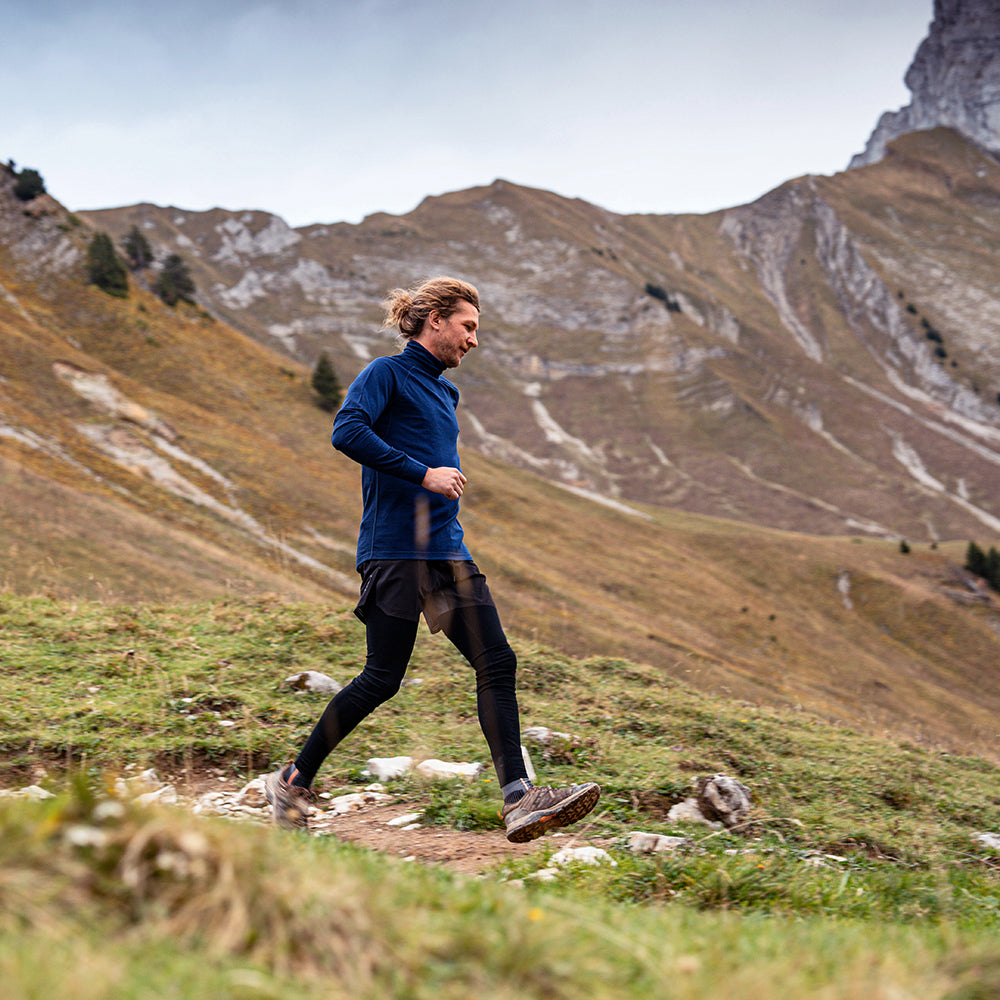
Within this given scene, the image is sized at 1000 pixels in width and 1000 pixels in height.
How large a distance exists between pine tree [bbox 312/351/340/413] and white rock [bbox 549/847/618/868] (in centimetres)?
6048

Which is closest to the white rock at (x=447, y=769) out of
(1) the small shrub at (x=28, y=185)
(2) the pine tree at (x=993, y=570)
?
(2) the pine tree at (x=993, y=570)

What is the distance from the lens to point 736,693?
2577cm

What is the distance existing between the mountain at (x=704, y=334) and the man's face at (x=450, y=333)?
100119 mm

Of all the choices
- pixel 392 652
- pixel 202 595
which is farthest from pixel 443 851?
pixel 202 595

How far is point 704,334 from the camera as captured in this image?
13850 cm

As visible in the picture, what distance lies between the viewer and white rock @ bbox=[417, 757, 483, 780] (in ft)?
19.2

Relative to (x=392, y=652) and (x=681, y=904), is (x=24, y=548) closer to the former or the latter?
(x=392, y=652)

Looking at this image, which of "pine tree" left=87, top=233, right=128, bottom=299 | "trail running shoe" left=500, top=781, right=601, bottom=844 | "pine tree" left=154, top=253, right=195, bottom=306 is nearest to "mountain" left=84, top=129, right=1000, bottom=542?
"pine tree" left=154, top=253, right=195, bottom=306

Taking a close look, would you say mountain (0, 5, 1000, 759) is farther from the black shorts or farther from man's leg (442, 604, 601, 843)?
the black shorts

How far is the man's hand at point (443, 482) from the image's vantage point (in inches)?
176

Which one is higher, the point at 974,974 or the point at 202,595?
the point at 974,974

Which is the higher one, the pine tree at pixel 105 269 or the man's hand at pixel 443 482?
the pine tree at pixel 105 269

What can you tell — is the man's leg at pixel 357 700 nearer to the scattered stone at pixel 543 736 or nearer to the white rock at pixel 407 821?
the white rock at pixel 407 821

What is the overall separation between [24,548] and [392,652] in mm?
23362
